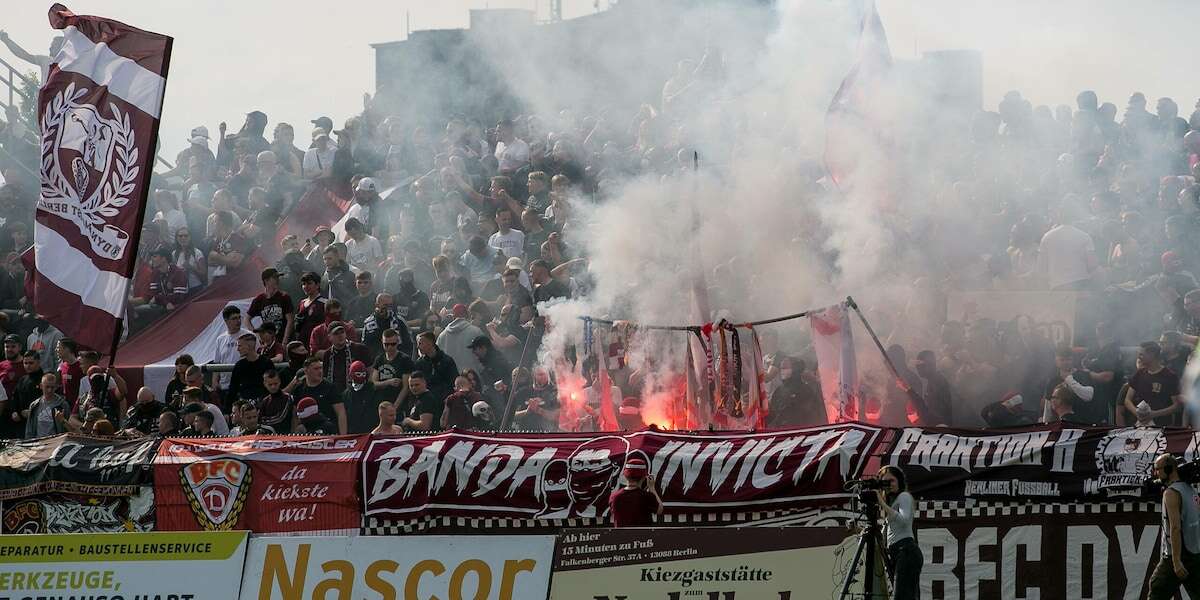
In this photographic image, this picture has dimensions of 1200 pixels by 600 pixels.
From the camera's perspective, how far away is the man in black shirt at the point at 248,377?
14.5m

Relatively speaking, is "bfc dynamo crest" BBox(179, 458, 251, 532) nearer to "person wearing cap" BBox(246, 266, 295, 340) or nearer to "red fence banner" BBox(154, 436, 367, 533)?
"red fence banner" BBox(154, 436, 367, 533)

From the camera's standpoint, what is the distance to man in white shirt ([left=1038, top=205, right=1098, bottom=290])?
14000 millimetres

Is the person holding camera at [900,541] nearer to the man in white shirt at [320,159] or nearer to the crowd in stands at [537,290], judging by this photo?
the crowd in stands at [537,290]

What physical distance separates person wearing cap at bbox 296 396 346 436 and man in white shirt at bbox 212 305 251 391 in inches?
90.5

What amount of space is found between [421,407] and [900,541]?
509cm

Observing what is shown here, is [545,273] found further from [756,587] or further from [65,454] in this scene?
[756,587]

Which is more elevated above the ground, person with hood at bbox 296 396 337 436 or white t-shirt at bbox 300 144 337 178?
white t-shirt at bbox 300 144 337 178

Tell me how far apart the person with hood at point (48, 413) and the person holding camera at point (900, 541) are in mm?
8741

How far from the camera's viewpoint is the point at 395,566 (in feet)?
32.8

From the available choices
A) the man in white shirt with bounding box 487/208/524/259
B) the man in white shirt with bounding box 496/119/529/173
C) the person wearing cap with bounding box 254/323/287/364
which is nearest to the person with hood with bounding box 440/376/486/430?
the person wearing cap with bounding box 254/323/287/364

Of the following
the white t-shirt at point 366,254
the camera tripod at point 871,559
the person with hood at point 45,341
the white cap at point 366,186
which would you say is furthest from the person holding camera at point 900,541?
the person with hood at point 45,341

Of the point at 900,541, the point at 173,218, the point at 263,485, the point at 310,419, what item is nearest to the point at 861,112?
the point at 310,419

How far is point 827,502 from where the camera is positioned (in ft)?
34.5

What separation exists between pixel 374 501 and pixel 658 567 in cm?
280
